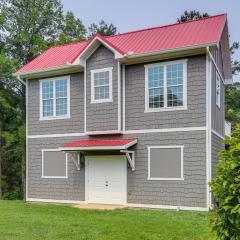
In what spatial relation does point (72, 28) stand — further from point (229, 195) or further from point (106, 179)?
point (229, 195)

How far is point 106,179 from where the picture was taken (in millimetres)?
15039

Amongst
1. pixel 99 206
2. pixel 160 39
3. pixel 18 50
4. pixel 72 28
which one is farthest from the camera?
pixel 72 28

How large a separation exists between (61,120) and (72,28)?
1670 centimetres

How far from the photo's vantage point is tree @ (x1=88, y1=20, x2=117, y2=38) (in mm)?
34312

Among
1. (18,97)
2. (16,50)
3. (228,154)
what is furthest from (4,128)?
(228,154)

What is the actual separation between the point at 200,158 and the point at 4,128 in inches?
760

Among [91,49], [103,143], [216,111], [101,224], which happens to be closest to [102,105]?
[103,143]

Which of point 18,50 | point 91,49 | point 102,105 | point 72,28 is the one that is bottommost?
point 102,105

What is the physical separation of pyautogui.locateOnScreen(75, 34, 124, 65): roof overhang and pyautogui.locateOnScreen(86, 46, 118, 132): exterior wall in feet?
0.54

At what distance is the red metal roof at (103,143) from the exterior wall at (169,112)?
629 mm

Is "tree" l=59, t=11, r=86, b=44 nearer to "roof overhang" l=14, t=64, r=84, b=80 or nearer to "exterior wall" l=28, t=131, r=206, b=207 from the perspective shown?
"roof overhang" l=14, t=64, r=84, b=80

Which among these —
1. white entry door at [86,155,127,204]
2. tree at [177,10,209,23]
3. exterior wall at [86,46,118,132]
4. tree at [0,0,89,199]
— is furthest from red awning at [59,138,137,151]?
tree at [177,10,209,23]

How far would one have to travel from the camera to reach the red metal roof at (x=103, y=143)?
44.8 ft

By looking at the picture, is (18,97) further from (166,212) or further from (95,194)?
(166,212)
